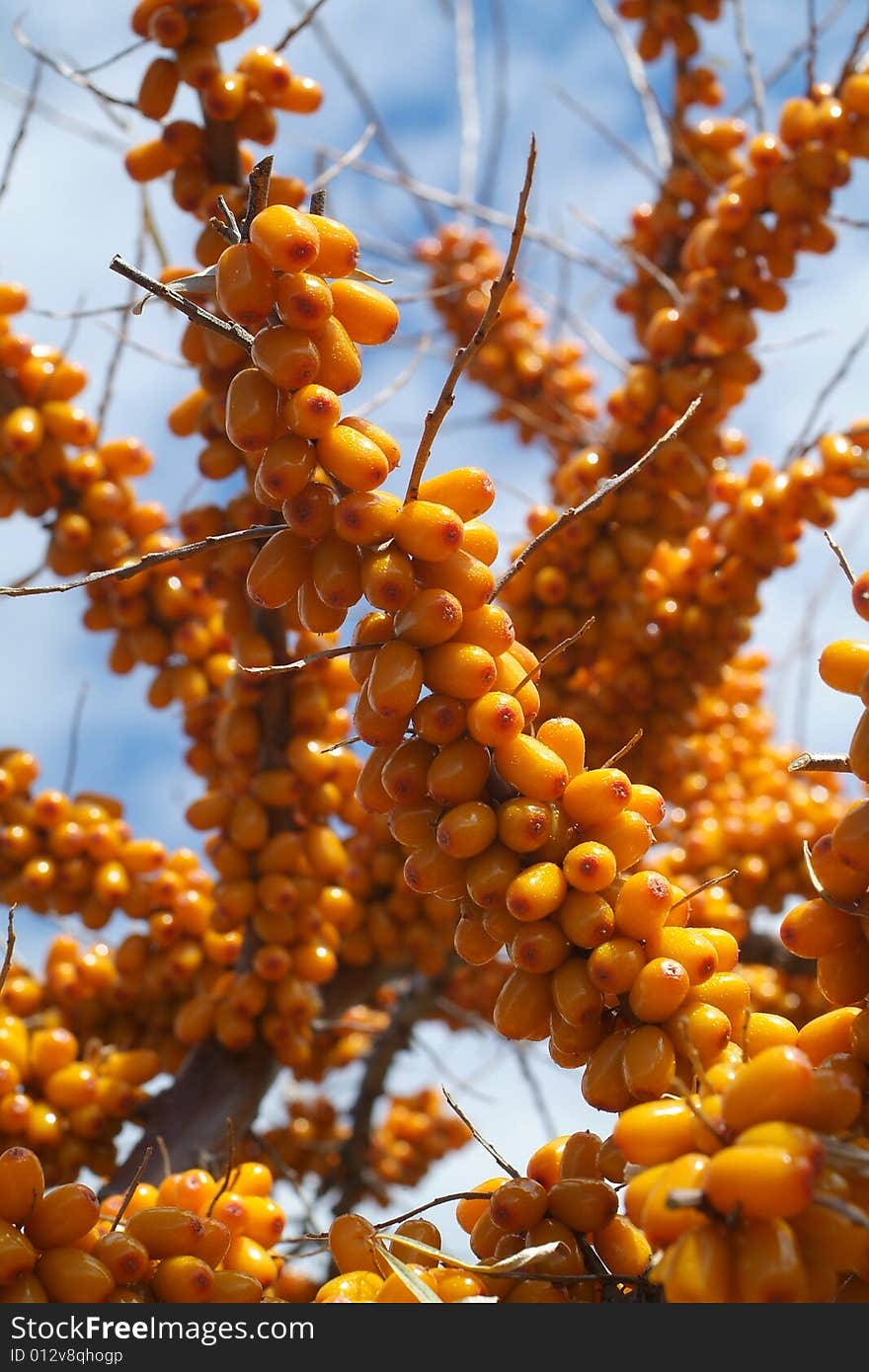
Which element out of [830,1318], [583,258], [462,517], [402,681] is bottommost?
[830,1318]

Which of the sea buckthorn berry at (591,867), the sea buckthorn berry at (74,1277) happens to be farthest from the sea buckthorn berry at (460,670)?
the sea buckthorn berry at (74,1277)

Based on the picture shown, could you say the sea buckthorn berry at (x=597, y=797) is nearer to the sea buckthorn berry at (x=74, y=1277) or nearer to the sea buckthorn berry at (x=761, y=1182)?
the sea buckthorn berry at (x=761, y=1182)

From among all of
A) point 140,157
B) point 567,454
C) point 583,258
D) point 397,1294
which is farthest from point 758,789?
point 397,1294

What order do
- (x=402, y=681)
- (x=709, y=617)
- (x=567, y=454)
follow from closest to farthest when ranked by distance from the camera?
(x=402, y=681) → (x=709, y=617) → (x=567, y=454)

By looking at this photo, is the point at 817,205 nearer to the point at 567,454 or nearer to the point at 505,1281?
the point at 567,454

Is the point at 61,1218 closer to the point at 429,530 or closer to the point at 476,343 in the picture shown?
the point at 429,530

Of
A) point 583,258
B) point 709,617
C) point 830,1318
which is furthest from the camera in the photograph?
point 583,258
